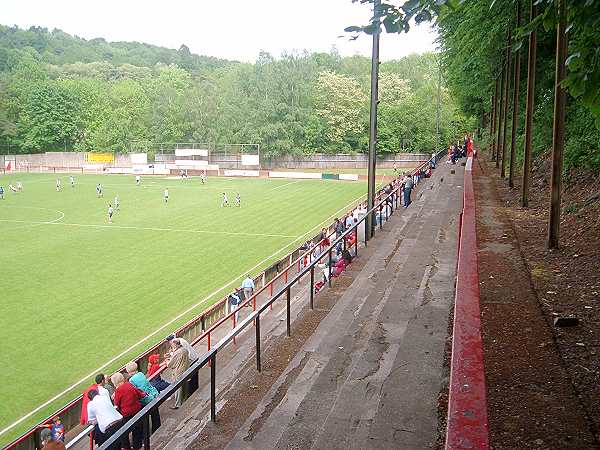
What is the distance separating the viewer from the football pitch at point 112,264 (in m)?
17.8

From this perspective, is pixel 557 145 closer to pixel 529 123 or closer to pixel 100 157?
pixel 529 123

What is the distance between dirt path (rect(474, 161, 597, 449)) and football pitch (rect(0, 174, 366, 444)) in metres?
11.6

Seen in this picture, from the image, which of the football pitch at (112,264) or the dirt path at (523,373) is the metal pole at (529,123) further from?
the football pitch at (112,264)

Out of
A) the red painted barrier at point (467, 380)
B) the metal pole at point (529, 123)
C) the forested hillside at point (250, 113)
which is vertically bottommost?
the red painted barrier at point (467, 380)

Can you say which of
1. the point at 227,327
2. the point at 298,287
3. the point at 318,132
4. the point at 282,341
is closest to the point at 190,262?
the point at 227,327

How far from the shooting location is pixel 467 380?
14.1 feet

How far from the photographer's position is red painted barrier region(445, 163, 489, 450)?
3545mm

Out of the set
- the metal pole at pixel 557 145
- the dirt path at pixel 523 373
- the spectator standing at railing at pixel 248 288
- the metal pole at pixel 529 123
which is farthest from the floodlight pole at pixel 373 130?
the dirt path at pixel 523 373

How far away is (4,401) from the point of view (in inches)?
604

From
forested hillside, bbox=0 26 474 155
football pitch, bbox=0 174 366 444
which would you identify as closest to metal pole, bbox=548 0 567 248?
football pitch, bbox=0 174 366 444

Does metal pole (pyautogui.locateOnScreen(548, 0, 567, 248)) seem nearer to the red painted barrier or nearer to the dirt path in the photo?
the dirt path

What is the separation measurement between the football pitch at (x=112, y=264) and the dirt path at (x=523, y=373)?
38.1ft

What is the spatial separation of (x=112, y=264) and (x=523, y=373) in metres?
26.7

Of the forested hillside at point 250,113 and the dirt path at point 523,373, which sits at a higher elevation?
the forested hillside at point 250,113
